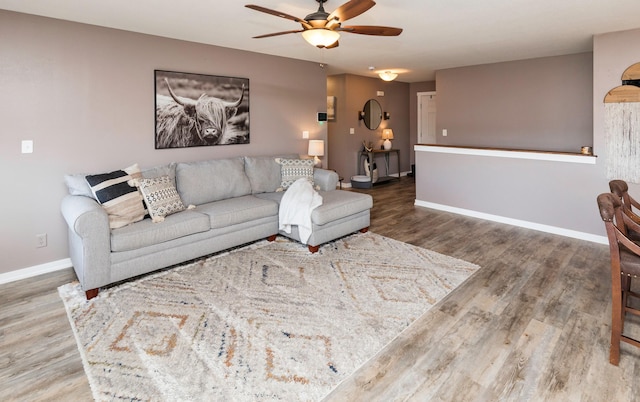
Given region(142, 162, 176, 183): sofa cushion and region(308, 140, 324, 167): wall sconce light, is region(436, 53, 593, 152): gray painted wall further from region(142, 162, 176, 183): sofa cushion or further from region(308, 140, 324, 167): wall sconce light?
region(142, 162, 176, 183): sofa cushion

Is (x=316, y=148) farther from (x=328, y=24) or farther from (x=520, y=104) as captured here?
(x=520, y=104)

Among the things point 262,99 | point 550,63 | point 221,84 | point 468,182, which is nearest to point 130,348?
point 221,84

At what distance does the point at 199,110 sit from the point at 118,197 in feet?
5.50

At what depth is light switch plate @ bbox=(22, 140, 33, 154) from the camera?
11.1 feet

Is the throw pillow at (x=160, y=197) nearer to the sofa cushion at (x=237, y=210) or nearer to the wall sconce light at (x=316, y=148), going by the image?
the sofa cushion at (x=237, y=210)

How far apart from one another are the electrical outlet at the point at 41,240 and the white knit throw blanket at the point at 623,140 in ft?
19.9

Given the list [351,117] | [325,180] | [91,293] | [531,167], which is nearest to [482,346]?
[91,293]

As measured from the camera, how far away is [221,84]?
470cm

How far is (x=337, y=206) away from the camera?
4176mm

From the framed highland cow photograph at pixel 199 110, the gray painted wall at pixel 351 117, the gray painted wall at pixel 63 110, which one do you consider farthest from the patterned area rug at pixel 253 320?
the gray painted wall at pixel 351 117

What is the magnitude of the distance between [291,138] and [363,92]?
3000 millimetres

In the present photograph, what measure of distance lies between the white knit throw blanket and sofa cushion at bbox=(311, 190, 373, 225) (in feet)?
9.03

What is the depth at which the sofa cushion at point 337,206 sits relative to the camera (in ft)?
13.0

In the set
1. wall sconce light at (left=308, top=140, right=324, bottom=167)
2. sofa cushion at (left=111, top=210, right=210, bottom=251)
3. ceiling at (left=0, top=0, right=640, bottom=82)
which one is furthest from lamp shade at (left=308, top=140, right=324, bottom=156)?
sofa cushion at (left=111, top=210, right=210, bottom=251)
